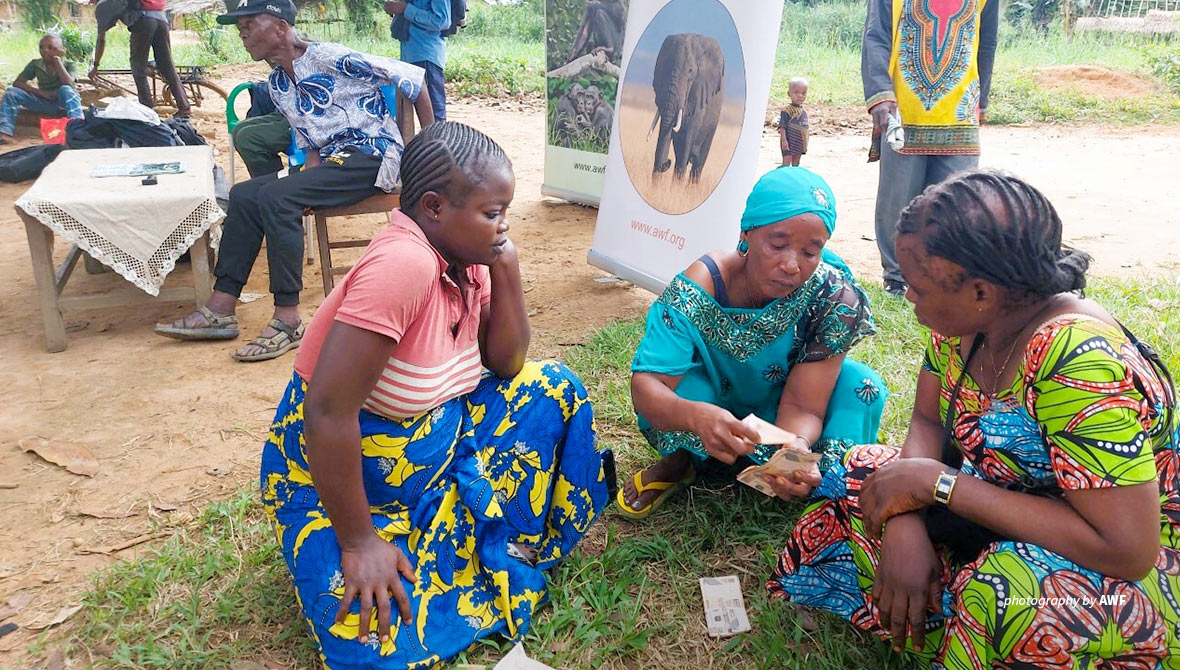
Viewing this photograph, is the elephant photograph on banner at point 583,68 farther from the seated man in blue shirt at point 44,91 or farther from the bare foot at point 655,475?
the seated man in blue shirt at point 44,91

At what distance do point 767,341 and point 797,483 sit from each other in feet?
1.73

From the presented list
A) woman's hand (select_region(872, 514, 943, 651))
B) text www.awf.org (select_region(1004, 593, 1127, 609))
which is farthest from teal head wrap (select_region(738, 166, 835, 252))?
text www.awf.org (select_region(1004, 593, 1127, 609))

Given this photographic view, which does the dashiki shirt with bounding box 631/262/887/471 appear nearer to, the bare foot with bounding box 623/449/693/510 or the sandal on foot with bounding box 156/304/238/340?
the bare foot with bounding box 623/449/693/510

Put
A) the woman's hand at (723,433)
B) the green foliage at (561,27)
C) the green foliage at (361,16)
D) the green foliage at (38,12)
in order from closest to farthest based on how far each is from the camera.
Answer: the woman's hand at (723,433), the green foliage at (561,27), the green foliage at (361,16), the green foliage at (38,12)

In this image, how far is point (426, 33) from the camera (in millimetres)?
7137

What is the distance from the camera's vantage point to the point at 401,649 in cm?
204

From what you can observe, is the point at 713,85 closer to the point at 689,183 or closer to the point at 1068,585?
the point at 689,183

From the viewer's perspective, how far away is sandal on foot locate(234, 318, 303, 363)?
418 cm

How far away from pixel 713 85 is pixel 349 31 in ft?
60.4

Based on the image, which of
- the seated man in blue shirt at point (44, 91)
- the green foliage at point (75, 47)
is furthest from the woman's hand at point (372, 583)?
the green foliage at point (75, 47)

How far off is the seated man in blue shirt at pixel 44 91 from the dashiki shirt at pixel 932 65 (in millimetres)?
8049

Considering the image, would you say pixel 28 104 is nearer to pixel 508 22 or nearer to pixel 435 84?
pixel 435 84

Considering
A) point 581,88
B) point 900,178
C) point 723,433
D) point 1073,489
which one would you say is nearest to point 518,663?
point 723,433

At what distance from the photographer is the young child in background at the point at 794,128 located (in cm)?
693
